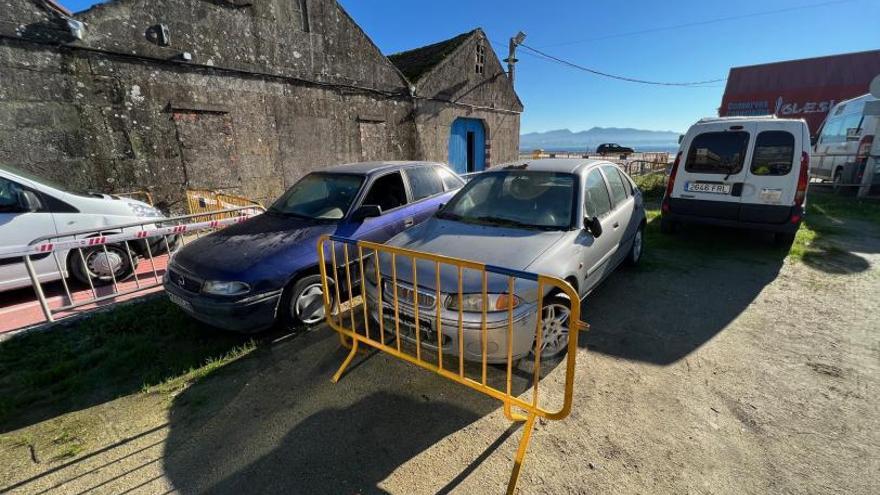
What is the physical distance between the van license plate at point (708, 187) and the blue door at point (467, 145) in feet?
27.1

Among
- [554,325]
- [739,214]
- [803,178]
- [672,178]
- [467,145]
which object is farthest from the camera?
[467,145]

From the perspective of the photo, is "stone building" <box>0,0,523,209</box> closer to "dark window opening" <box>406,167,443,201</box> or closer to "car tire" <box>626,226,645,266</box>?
"dark window opening" <box>406,167,443,201</box>

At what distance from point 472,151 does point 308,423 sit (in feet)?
41.9

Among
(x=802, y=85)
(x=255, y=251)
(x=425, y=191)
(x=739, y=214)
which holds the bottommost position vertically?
(x=739, y=214)

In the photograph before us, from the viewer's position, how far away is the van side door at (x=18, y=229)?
161 inches

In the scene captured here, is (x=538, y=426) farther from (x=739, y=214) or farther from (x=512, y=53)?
(x=512, y=53)

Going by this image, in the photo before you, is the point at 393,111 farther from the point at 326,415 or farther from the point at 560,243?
the point at 326,415

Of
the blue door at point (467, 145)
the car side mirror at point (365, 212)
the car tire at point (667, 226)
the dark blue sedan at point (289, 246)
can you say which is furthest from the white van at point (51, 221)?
the blue door at point (467, 145)

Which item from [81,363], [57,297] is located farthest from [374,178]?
[57,297]

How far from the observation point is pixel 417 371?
3.13 meters

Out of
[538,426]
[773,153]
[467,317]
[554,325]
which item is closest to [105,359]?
[467,317]

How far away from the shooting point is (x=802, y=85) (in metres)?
19.2

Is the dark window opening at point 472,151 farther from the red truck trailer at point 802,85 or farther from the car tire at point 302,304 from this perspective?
the red truck trailer at point 802,85

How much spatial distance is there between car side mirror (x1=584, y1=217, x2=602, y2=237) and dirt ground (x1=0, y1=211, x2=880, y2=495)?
3.33 feet
